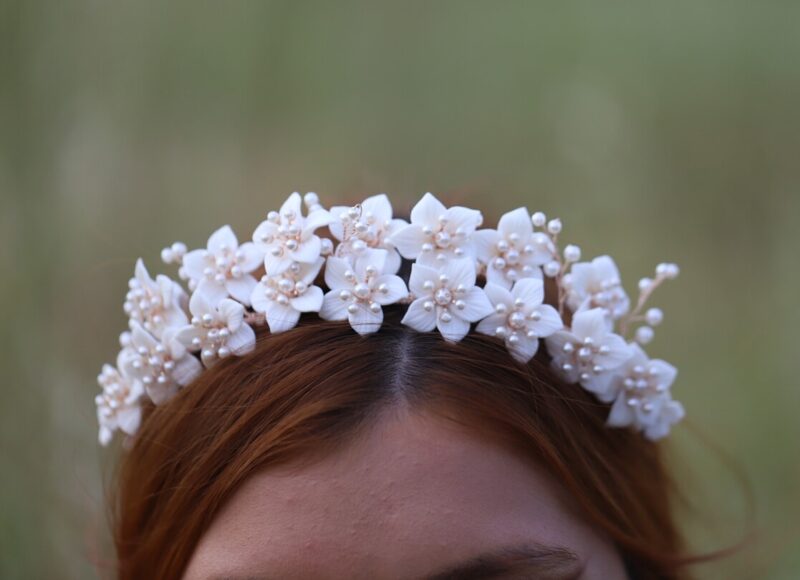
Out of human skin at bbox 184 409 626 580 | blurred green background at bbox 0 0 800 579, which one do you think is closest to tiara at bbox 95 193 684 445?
human skin at bbox 184 409 626 580

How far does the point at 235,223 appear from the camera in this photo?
239cm

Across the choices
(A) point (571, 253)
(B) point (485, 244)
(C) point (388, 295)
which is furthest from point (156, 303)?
(A) point (571, 253)

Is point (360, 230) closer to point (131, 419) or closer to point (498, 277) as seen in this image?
point (498, 277)

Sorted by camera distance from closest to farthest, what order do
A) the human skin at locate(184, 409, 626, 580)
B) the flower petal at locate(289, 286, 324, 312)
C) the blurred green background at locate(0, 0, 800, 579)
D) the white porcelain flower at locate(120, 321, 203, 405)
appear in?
the human skin at locate(184, 409, 626, 580) → the flower petal at locate(289, 286, 324, 312) → the white porcelain flower at locate(120, 321, 203, 405) → the blurred green background at locate(0, 0, 800, 579)

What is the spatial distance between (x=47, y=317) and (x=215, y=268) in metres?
1.36

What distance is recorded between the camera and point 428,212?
1.04 meters

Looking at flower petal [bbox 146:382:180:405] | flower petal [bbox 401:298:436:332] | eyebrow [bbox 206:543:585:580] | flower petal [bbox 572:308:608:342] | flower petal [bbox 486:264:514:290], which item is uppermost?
flower petal [bbox 486:264:514:290]

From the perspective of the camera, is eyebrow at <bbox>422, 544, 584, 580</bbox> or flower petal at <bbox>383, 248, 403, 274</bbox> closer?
eyebrow at <bbox>422, 544, 584, 580</bbox>

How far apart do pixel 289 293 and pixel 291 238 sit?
0.06 m

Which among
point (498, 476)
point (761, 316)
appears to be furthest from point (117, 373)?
point (761, 316)

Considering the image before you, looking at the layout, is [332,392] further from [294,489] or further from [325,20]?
[325,20]

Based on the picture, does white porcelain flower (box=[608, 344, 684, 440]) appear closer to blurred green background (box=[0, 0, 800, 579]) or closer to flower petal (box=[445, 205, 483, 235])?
flower petal (box=[445, 205, 483, 235])

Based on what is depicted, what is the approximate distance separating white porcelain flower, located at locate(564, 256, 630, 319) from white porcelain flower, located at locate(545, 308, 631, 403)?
0.16 feet

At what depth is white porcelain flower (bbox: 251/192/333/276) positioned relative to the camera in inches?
40.6
